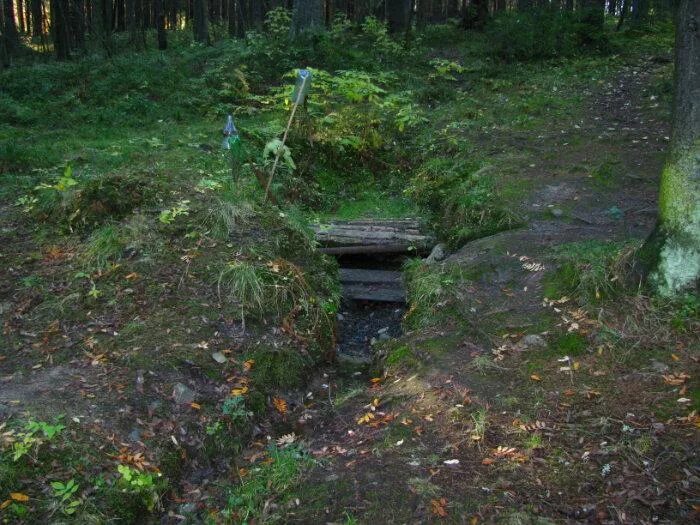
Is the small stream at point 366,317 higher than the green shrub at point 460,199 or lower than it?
lower

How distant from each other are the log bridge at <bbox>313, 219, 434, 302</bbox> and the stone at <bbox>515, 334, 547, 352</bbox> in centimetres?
231

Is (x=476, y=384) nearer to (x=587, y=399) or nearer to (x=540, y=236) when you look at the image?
(x=587, y=399)

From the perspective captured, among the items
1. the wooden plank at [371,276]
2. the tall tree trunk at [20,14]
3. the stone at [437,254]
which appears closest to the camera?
the stone at [437,254]

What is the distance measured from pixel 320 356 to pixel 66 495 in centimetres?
275

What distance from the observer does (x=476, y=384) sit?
465cm

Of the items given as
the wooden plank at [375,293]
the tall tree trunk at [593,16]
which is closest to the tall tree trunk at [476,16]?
the tall tree trunk at [593,16]

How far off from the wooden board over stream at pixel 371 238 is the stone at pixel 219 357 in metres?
2.74

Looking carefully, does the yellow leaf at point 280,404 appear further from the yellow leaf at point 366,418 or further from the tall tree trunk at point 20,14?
the tall tree trunk at point 20,14

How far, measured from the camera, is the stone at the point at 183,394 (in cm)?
459

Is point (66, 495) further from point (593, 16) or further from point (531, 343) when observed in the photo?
point (593, 16)

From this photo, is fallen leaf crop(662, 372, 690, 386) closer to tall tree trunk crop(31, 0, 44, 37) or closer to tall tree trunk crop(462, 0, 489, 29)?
tall tree trunk crop(462, 0, 489, 29)

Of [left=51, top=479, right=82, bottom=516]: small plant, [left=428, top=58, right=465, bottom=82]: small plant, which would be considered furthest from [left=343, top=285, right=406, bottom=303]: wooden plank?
[left=428, top=58, right=465, bottom=82]: small plant

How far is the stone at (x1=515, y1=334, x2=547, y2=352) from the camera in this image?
4954 millimetres

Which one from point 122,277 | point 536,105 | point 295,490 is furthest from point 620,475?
point 536,105
